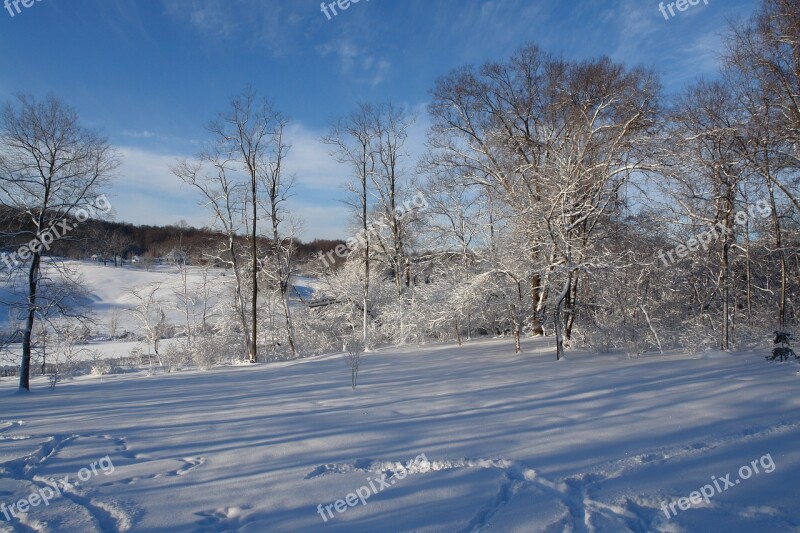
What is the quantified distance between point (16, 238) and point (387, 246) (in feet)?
45.9

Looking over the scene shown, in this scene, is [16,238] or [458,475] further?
[16,238]

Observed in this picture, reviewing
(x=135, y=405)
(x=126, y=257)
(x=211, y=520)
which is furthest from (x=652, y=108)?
(x=126, y=257)

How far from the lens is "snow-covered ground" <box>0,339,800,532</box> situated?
3.38m

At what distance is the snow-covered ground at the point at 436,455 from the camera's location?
3.38 meters

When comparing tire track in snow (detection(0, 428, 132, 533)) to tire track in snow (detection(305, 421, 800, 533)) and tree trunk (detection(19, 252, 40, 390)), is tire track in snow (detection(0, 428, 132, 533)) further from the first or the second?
tree trunk (detection(19, 252, 40, 390))

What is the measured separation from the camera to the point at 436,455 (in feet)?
14.9

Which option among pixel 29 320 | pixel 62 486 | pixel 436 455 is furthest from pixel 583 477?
pixel 29 320

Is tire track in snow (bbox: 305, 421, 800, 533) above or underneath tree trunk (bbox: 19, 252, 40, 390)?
underneath

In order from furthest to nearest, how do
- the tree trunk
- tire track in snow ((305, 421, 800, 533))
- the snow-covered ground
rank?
the tree trunk, the snow-covered ground, tire track in snow ((305, 421, 800, 533))

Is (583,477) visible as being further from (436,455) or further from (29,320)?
(29,320)

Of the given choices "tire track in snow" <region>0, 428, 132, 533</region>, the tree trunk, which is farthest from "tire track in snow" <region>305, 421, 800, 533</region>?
the tree trunk

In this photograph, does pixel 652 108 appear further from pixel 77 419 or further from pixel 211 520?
pixel 77 419

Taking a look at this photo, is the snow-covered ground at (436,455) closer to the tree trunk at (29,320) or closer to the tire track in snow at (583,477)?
the tire track in snow at (583,477)

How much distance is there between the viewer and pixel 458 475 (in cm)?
406
